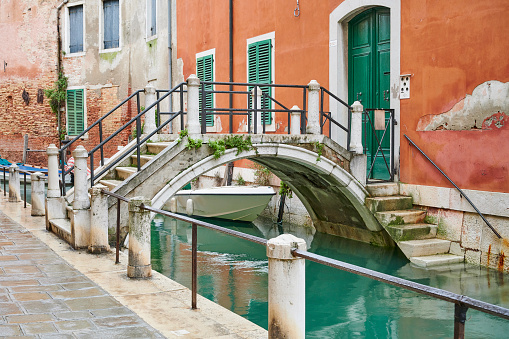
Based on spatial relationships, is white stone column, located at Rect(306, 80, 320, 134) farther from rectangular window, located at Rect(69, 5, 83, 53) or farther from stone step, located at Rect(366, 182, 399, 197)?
rectangular window, located at Rect(69, 5, 83, 53)

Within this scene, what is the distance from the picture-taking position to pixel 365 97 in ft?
36.9

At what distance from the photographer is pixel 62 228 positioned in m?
8.32

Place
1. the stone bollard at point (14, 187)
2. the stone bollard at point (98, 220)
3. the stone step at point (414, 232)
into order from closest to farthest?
1. the stone bollard at point (98, 220)
2. the stone step at point (414, 232)
3. the stone bollard at point (14, 187)

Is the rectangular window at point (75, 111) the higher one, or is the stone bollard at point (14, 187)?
the rectangular window at point (75, 111)

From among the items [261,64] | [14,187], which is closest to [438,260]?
[261,64]

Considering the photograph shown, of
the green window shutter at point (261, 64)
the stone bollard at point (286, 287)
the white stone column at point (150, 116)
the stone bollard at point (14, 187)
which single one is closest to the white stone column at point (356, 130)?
the green window shutter at point (261, 64)

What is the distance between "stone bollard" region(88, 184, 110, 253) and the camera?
7215mm

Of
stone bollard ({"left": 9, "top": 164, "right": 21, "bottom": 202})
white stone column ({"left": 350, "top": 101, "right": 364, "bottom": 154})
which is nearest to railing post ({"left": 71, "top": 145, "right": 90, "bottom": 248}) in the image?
white stone column ({"left": 350, "top": 101, "right": 364, "bottom": 154})

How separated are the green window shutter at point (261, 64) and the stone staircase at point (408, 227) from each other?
379cm

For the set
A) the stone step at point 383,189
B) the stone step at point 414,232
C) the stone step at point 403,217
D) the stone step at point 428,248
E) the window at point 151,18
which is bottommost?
the stone step at point 428,248

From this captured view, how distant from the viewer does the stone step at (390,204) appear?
10.3m

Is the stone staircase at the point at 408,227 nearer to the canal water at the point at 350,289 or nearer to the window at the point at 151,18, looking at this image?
the canal water at the point at 350,289

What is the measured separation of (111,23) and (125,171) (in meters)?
14.3

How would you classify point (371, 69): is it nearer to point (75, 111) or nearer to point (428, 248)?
point (428, 248)
